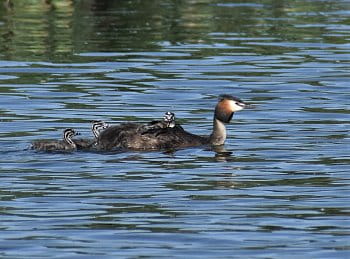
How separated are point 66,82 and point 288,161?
8.32 meters

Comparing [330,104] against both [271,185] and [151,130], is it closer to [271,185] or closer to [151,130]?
[151,130]

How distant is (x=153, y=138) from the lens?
1961 centimetres

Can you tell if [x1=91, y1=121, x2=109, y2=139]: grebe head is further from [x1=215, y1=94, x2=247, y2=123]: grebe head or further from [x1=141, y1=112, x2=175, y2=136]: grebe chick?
[x1=215, y1=94, x2=247, y2=123]: grebe head

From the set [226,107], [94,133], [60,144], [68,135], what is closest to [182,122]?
[226,107]

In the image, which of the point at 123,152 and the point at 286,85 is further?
the point at 286,85

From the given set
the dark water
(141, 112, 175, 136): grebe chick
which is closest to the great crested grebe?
(141, 112, 175, 136): grebe chick

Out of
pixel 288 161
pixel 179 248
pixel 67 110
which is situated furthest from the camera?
pixel 67 110

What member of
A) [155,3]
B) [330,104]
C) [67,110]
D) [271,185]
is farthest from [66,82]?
[155,3]

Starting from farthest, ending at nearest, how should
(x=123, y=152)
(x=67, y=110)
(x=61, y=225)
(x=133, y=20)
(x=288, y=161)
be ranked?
(x=133, y=20) < (x=67, y=110) < (x=123, y=152) < (x=288, y=161) < (x=61, y=225)

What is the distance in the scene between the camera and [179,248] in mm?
12852

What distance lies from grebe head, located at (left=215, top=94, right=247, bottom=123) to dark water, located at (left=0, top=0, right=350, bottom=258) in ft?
1.18

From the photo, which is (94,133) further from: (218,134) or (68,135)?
(218,134)

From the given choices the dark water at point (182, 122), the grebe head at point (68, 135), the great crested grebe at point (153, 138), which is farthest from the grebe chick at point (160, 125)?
the grebe head at point (68, 135)

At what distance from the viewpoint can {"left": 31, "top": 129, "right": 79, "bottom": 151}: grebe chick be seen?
18.5 metres
